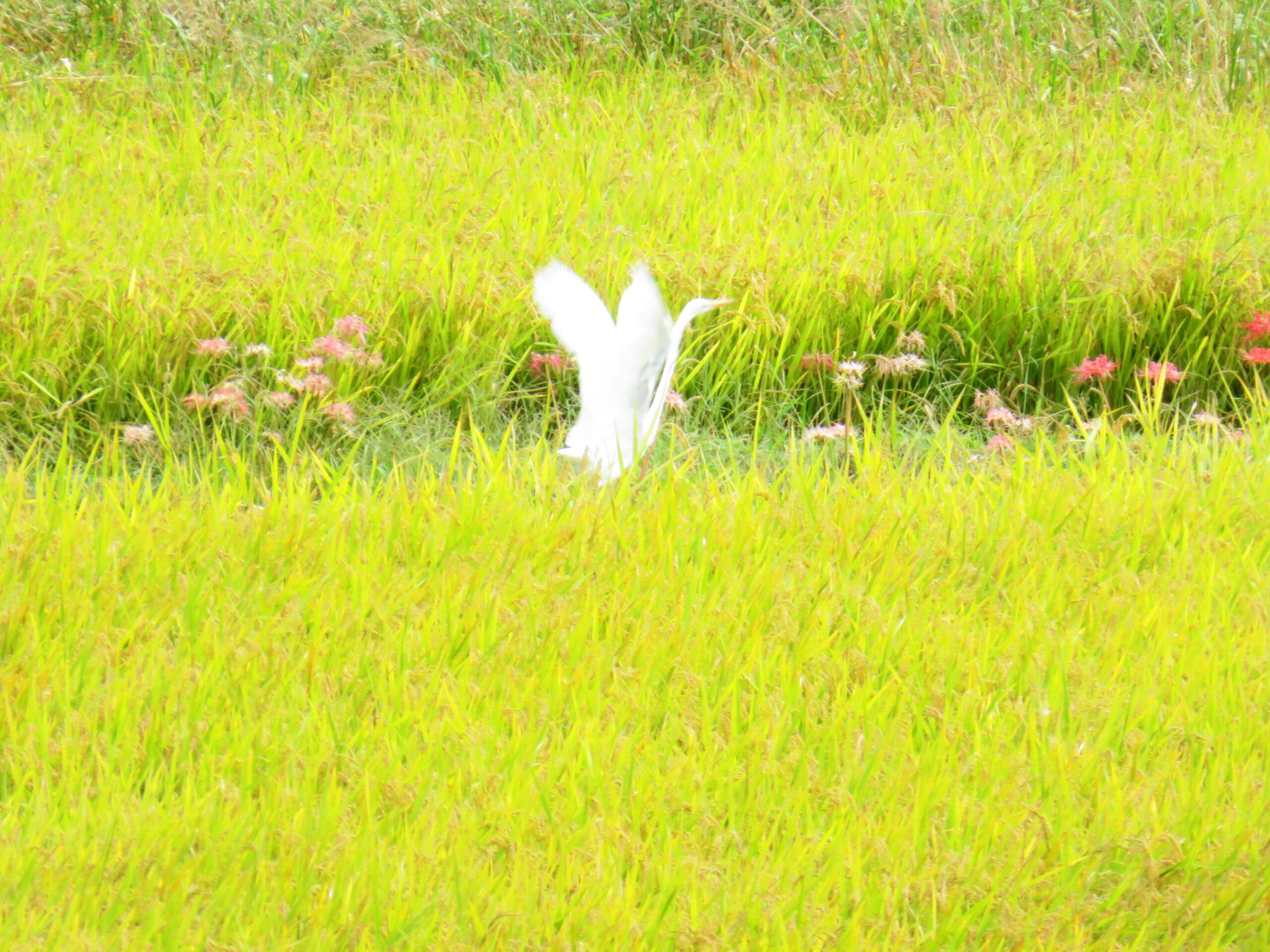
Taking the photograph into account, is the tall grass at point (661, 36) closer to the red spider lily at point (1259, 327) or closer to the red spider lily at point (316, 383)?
the red spider lily at point (1259, 327)

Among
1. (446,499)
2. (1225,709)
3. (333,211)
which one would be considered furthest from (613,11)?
(1225,709)

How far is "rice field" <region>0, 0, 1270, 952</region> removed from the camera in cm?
184

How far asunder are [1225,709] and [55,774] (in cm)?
172

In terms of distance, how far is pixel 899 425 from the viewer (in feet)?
12.0

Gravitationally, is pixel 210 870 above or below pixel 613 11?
below

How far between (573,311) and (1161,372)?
1.50 m

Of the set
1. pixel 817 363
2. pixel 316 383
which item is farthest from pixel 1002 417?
pixel 316 383

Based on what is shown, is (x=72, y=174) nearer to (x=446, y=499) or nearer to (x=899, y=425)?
(x=446, y=499)

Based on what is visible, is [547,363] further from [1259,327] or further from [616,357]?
[1259,327]

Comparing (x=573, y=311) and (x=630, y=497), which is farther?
(x=573, y=311)

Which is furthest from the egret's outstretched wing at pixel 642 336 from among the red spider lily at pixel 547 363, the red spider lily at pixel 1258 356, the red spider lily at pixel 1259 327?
the red spider lily at pixel 1259 327

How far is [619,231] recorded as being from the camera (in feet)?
13.0

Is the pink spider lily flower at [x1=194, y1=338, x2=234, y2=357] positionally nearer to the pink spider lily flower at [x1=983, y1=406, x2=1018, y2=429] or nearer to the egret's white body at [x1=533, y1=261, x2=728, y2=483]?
the egret's white body at [x1=533, y1=261, x2=728, y2=483]

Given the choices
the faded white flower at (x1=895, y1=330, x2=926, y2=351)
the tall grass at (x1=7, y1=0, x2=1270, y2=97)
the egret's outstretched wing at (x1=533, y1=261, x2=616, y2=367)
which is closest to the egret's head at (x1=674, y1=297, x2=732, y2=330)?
the egret's outstretched wing at (x1=533, y1=261, x2=616, y2=367)
